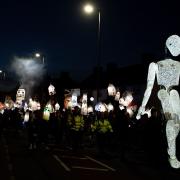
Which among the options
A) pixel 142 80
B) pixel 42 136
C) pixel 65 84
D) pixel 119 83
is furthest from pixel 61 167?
pixel 65 84

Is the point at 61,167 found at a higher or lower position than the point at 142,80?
lower

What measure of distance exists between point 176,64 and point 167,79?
0.34m

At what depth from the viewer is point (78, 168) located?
55.2 ft

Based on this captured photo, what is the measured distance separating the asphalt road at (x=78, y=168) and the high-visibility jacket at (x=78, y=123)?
296cm

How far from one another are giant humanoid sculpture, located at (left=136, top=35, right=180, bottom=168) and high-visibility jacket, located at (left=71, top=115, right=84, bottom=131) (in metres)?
14.9

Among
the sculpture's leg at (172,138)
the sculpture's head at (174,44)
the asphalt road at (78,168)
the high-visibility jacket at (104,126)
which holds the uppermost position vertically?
the sculpture's head at (174,44)

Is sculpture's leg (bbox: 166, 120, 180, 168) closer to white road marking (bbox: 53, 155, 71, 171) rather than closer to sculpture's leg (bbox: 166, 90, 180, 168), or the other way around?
sculpture's leg (bbox: 166, 90, 180, 168)

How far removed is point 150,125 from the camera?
16.5m

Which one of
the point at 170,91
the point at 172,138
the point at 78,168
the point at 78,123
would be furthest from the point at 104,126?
the point at 172,138

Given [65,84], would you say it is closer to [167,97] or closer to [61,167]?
[61,167]

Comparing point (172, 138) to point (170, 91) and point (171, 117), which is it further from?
point (170, 91)

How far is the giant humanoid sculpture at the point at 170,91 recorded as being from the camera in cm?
893

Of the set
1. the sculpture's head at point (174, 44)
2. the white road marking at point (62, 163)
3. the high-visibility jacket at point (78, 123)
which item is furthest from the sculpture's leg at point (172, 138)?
the high-visibility jacket at point (78, 123)

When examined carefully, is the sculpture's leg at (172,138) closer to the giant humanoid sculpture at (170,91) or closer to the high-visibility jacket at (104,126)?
the giant humanoid sculpture at (170,91)
